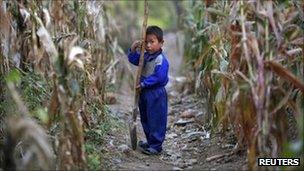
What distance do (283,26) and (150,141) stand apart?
1.74 metres

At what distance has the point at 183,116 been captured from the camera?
6586 mm

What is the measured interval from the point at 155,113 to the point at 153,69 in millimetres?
397

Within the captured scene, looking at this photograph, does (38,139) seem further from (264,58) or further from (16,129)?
(264,58)

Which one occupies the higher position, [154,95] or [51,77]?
[51,77]

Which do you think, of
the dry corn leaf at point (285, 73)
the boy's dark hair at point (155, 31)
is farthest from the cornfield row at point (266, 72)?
the boy's dark hair at point (155, 31)

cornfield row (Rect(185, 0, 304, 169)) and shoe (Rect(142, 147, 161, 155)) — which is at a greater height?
cornfield row (Rect(185, 0, 304, 169))

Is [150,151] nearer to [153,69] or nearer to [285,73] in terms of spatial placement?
[153,69]

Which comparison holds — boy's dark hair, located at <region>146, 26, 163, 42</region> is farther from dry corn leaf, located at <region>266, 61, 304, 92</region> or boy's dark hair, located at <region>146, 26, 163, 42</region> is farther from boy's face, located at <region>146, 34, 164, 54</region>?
dry corn leaf, located at <region>266, 61, 304, 92</region>

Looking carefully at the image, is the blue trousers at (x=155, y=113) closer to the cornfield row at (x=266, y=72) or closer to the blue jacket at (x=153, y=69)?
the blue jacket at (x=153, y=69)

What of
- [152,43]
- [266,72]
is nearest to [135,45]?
[152,43]

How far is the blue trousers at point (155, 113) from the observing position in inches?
189

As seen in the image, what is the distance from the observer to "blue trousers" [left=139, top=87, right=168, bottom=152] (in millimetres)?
4805

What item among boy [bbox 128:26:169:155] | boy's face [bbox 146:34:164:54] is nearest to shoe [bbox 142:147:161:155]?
boy [bbox 128:26:169:155]

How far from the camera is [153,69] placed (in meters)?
4.80
